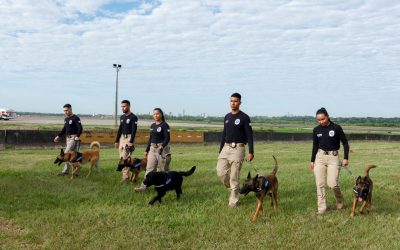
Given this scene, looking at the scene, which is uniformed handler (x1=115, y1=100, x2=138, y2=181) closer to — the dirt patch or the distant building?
the dirt patch

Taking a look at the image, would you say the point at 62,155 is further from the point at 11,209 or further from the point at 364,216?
the point at 364,216

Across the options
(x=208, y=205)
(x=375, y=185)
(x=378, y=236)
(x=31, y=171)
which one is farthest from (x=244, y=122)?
(x=31, y=171)

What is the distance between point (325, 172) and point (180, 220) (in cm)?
308

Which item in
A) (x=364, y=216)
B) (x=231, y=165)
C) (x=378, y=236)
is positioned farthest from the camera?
(x=231, y=165)

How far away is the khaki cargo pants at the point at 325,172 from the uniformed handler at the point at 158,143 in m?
3.73

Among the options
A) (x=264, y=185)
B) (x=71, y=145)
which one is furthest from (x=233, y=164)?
(x=71, y=145)

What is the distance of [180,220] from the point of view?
24.3 ft

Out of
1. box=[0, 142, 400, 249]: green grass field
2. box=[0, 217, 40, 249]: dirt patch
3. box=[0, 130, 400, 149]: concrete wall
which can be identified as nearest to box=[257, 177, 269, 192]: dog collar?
box=[0, 142, 400, 249]: green grass field

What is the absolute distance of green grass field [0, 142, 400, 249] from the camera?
6215mm

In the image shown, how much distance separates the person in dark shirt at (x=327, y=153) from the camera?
782cm

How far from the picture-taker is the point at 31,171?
12742 mm

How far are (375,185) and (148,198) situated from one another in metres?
6.23

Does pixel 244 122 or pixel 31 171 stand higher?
pixel 244 122

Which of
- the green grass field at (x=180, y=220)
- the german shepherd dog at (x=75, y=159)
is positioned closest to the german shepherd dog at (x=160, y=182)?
the green grass field at (x=180, y=220)
